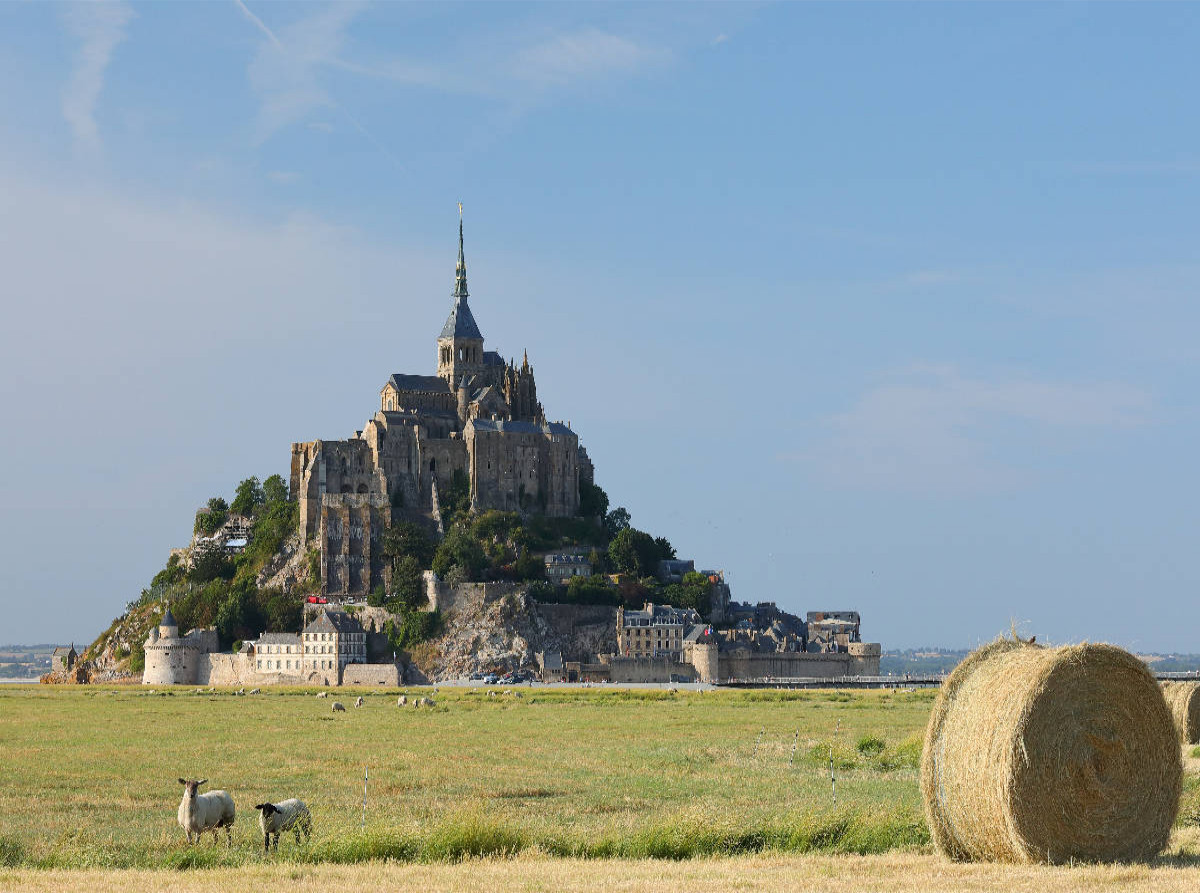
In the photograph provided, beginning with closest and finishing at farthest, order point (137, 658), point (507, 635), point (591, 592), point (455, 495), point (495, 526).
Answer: point (507, 635) < point (591, 592) < point (495, 526) < point (137, 658) < point (455, 495)

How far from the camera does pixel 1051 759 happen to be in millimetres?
21375

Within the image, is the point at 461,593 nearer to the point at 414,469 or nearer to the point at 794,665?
the point at 414,469

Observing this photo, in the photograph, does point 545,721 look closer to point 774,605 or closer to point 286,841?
point 286,841

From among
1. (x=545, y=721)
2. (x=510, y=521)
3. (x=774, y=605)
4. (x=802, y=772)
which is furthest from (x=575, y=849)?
(x=774, y=605)

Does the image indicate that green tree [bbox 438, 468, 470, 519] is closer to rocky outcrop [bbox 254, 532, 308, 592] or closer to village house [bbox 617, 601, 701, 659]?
rocky outcrop [bbox 254, 532, 308, 592]

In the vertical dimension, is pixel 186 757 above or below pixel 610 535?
below

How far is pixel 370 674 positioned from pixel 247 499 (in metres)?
33.3

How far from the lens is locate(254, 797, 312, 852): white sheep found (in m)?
21.8

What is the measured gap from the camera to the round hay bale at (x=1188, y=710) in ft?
129

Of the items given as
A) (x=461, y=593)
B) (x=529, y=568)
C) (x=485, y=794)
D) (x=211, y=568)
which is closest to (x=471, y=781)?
(x=485, y=794)

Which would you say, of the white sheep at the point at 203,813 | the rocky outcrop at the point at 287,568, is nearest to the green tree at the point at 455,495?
the rocky outcrop at the point at 287,568

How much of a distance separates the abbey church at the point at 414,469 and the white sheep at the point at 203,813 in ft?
336

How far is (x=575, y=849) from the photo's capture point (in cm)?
2192

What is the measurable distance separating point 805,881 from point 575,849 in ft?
13.2
